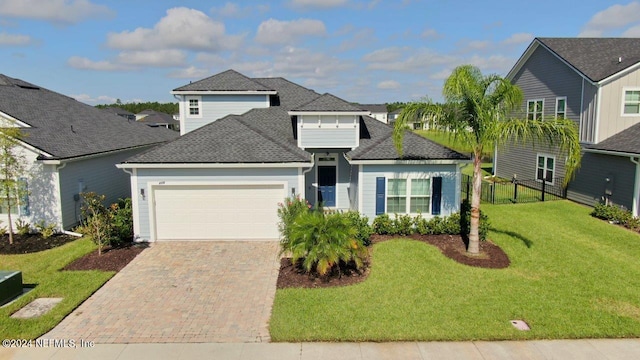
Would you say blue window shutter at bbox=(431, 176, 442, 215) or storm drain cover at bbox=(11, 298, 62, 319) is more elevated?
blue window shutter at bbox=(431, 176, 442, 215)

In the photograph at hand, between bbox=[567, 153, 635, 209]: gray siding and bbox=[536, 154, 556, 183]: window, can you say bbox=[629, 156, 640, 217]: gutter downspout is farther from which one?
bbox=[536, 154, 556, 183]: window

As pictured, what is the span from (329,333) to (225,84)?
15.8 m

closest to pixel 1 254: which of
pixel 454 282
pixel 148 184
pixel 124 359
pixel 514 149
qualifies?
pixel 148 184

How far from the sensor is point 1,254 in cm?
1322

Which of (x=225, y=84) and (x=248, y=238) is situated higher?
(x=225, y=84)

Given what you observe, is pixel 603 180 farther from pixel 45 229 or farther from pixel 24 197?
pixel 24 197

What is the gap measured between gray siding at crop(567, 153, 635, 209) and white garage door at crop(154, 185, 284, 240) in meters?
13.8

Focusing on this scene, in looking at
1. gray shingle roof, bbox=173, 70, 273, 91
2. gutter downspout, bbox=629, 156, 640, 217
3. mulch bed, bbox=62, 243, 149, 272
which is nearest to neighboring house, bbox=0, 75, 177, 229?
mulch bed, bbox=62, 243, 149, 272

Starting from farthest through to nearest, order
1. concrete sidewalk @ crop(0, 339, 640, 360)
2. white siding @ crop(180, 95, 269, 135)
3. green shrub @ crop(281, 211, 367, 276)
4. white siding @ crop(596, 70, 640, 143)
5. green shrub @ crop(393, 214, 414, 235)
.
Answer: white siding @ crop(180, 95, 269, 135), white siding @ crop(596, 70, 640, 143), green shrub @ crop(393, 214, 414, 235), green shrub @ crop(281, 211, 367, 276), concrete sidewalk @ crop(0, 339, 640, 360)

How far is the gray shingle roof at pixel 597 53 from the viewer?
18156 mm

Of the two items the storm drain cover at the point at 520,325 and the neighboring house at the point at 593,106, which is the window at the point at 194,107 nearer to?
the neighboring house at the point at 593,106

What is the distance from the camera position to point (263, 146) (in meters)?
15.2

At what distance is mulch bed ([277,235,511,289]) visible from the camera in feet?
34.9

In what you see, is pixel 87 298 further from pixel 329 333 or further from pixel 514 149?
pixel 514 149
